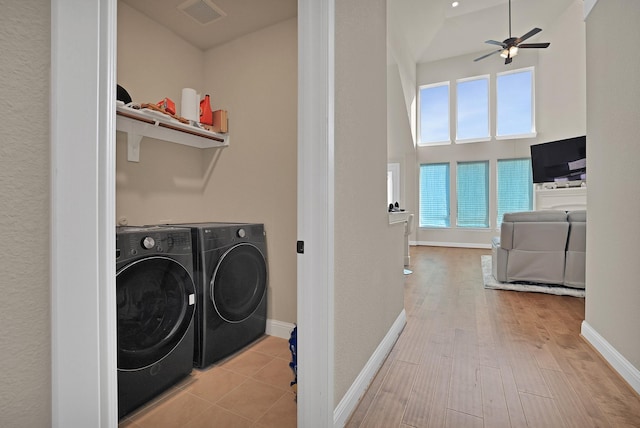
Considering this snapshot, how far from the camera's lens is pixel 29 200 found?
15.5 inches

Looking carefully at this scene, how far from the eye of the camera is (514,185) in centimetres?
692

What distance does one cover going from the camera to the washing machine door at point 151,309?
4.42 feet

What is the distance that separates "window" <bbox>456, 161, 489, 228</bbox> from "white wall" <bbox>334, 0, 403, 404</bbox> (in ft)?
20.2

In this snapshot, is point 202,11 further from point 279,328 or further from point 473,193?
point 473,193

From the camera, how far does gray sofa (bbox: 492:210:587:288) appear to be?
3266 millimetres

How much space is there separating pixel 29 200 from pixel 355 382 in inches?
58.0

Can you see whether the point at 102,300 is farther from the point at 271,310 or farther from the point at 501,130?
the point at 501,130

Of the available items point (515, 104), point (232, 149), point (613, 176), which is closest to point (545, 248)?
point (613, 176)

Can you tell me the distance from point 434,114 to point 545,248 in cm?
536

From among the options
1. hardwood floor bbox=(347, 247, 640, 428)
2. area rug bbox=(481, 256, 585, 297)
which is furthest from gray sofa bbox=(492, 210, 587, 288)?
hardwood floor bbox=(347, 247, 640, 428)

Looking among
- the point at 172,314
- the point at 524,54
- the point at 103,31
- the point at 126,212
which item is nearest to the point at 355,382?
the point at 172,314

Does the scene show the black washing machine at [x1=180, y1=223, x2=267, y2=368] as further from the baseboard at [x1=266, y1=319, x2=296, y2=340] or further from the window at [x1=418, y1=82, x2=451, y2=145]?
the window at [x1=418, y1=82, x2=451, y2=145]

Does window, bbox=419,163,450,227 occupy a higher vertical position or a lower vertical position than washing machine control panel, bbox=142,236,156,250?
higher

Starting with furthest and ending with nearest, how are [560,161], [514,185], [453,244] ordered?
[453,244] → [514,185] → [560,161]
